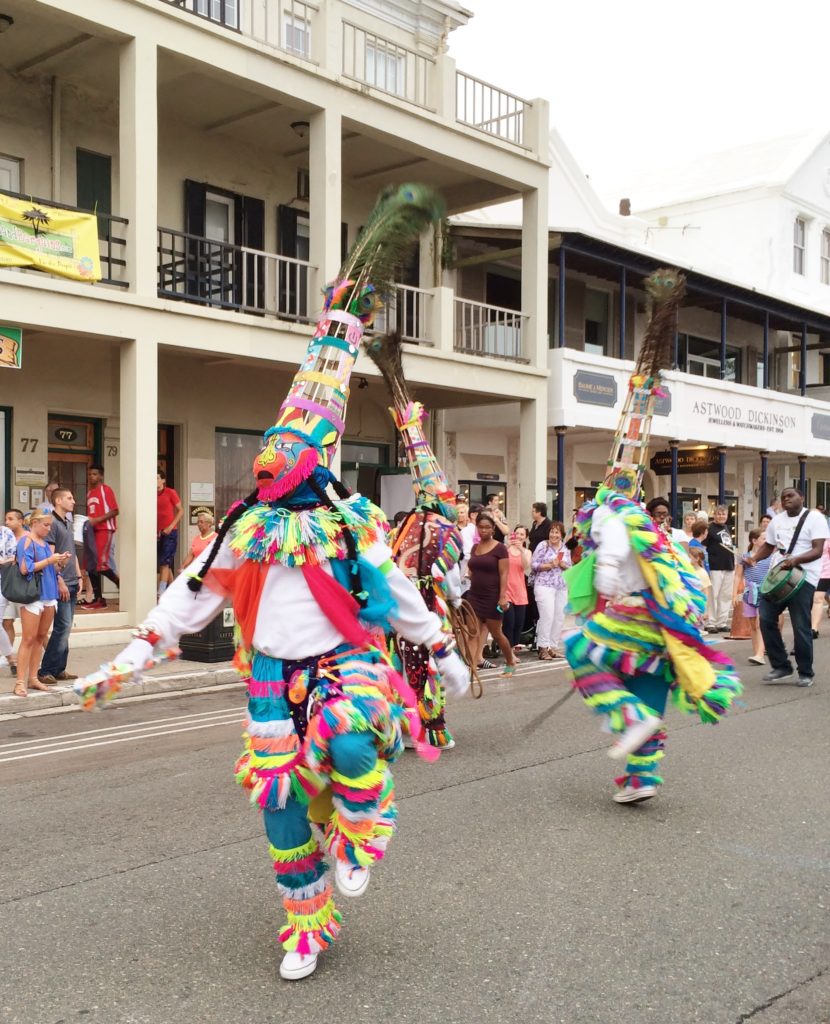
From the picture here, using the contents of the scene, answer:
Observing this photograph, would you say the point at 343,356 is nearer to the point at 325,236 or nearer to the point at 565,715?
the point at 565,715

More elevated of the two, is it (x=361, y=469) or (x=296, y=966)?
(x=361, y=469)

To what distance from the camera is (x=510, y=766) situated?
21.5 ft

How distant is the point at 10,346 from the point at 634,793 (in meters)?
9.33

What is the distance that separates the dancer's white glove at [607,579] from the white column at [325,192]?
32.7 ft

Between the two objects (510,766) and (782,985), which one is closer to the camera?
(782,985)

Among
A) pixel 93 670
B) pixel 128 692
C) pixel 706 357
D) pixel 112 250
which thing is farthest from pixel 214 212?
pixel 706 357

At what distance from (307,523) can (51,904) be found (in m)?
1.99

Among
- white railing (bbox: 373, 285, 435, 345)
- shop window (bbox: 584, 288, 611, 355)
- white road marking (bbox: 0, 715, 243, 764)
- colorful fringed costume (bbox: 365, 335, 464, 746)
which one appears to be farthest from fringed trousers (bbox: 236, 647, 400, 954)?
shop window (bbox: 584, 288, 611, 355)

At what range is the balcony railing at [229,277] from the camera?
14.2 meters

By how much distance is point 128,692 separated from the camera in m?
9.77

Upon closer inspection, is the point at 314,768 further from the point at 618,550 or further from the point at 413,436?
the point at 413,436

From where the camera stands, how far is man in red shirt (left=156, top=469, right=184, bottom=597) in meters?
14.1

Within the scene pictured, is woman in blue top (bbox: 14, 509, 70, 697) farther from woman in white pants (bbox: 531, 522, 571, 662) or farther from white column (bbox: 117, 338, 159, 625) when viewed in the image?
woman in white pants (bbox: 531, 522, 571, 662)

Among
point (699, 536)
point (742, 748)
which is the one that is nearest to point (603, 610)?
point (742, 748)
